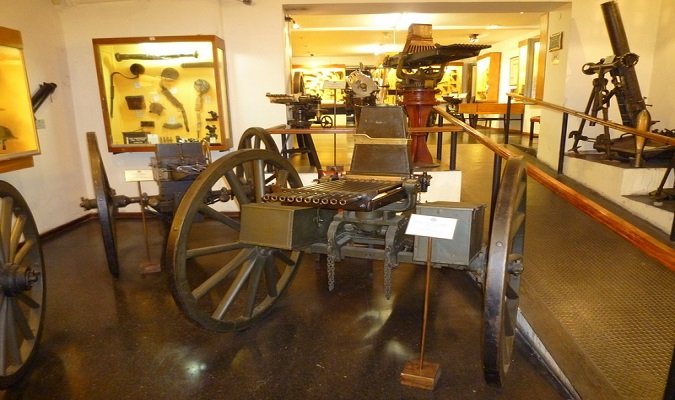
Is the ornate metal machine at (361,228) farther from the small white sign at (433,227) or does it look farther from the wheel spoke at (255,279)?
the small white sign at (433,227)

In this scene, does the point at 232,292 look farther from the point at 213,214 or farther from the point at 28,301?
the point at 28,301

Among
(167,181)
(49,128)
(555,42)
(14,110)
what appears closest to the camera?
(167,181)

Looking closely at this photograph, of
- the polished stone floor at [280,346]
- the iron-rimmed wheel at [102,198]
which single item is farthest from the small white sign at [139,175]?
the polished stone floor at [280,346]

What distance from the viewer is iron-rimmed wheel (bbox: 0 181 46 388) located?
1.87m

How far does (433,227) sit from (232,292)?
113 centimetres

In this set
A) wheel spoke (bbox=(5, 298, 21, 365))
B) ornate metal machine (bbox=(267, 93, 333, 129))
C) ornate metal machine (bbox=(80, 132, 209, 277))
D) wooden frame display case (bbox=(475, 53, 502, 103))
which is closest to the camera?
wheel spoke (bbox=(5, 298, 21, 365))

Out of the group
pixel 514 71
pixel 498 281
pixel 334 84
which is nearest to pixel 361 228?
pixel 498 281

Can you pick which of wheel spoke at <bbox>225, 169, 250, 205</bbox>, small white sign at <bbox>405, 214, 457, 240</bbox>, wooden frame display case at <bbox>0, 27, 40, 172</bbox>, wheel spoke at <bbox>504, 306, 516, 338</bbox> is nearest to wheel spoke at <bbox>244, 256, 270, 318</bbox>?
wheel spoke at <bbox>225, 169, 250, 205</bbox>

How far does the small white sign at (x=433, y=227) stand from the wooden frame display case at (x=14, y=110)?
11.7 feet

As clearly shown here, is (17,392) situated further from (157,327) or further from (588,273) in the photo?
(588,273)

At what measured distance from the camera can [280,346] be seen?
2357 mm

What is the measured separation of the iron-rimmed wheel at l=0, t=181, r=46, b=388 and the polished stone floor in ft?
0.53

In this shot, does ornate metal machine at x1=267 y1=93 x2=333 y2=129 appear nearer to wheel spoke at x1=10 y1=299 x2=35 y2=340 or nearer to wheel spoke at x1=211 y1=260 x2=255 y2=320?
wheel spoke at x1=211 y1=260 x2=255 y2=320

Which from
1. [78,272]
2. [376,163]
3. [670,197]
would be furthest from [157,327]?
[670,197]
